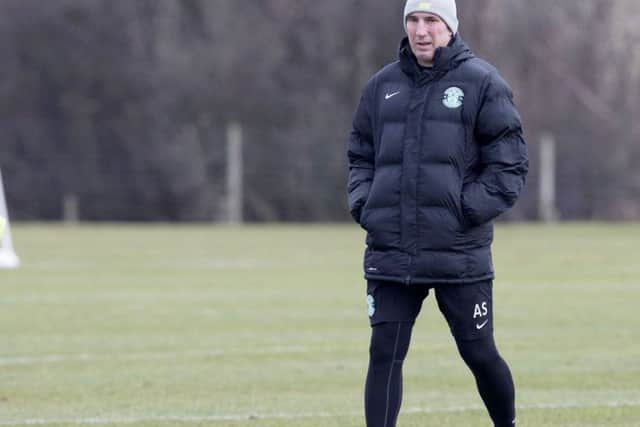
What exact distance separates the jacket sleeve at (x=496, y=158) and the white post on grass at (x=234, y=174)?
29647 millimetres

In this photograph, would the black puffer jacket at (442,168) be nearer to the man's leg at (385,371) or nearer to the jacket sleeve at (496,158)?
the jacket sleeve at (496,158)

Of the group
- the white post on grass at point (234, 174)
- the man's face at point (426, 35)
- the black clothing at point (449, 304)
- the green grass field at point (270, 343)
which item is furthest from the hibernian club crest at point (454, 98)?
the white post on grass at point (234, 174)

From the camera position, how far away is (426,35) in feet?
A: 22.7

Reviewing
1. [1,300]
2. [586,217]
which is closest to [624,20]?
[586,217]

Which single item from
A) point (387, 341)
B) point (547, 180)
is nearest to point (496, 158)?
point (387, 341)

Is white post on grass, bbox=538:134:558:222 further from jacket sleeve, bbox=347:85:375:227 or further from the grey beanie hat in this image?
the grey beanie hat

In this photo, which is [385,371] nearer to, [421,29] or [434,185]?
[434,185]

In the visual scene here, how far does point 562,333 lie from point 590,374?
8.05ft

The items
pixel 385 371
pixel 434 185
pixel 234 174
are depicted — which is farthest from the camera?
pixel 234 174

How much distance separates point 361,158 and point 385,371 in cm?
92

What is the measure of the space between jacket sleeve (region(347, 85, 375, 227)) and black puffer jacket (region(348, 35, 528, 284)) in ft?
0.34

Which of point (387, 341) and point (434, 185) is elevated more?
point (434, 185)

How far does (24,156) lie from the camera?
38906 mm

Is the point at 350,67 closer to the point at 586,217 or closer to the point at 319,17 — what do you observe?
the point at 319,17
